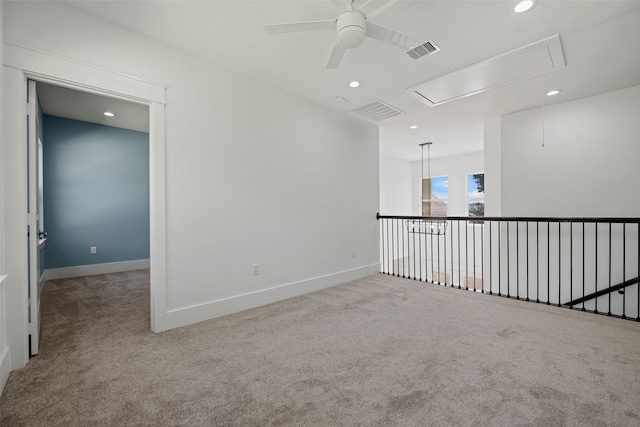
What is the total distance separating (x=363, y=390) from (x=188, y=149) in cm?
249

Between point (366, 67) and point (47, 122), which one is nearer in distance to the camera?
point (366, 67)

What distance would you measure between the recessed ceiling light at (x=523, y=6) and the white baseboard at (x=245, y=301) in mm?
3326

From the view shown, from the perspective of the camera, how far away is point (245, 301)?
304 centimetres

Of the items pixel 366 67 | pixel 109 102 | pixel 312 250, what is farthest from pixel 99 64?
pixel 312 250

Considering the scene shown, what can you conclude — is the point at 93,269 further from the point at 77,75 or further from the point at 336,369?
the point at 336,369

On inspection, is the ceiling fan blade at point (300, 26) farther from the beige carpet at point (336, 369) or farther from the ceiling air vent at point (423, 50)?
the beige carpet at point (336, 369)

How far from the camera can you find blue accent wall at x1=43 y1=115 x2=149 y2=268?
14.2 feet

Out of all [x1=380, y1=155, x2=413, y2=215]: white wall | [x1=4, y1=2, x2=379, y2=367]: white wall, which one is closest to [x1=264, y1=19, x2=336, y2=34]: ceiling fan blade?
[x1=4, y1=2, x2=379, y2=367]: white wall

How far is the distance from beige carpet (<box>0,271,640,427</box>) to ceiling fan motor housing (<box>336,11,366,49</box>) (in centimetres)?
222

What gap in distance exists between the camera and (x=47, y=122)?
14.0 feet

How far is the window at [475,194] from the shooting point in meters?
7.43

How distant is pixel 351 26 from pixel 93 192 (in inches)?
197

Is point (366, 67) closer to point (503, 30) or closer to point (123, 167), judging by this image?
point (503, 30)

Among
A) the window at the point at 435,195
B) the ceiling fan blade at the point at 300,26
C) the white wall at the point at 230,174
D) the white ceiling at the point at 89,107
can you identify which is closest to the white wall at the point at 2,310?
the white wall at the point at 230,174
